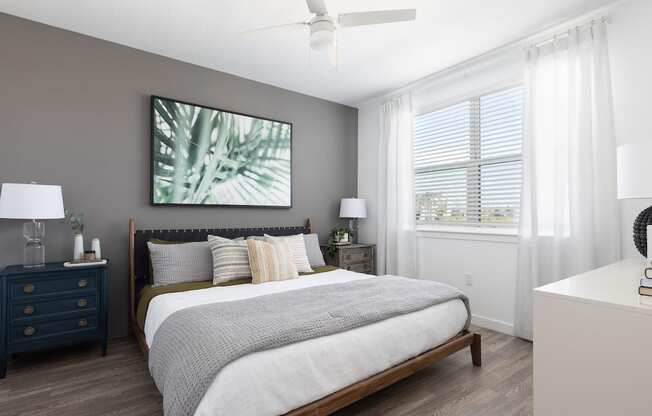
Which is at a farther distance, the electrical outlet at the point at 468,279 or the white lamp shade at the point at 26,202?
the electrical outlet at the point at 468,279

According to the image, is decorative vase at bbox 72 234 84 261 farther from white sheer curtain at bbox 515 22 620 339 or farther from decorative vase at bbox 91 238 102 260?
white sheer curtain at bbox 515 22 620 339

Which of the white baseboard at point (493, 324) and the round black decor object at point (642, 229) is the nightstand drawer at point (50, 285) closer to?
the white baseboard at point (493, 324)

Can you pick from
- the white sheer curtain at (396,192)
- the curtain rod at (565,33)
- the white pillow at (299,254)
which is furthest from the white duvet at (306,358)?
the curtain rod at (565,33)

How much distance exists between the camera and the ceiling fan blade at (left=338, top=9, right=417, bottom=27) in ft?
6.62

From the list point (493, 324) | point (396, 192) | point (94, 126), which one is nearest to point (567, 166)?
point (493, 324)

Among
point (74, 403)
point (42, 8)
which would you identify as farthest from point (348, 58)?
point (74, 403)

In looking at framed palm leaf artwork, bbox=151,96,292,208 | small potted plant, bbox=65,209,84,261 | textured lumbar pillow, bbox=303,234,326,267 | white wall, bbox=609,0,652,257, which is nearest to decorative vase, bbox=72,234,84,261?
small potted plant, bbox=65,209,84,261

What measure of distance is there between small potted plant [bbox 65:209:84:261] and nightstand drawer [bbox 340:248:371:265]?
2605mm

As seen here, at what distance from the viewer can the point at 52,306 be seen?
8.38 ft

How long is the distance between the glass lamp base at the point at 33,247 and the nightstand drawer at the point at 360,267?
2962 mm

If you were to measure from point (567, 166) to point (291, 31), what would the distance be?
252 centimetres

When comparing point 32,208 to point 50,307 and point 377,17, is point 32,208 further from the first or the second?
point 377,17

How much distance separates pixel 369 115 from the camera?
485cm

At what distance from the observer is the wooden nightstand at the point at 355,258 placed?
418 centimetres
